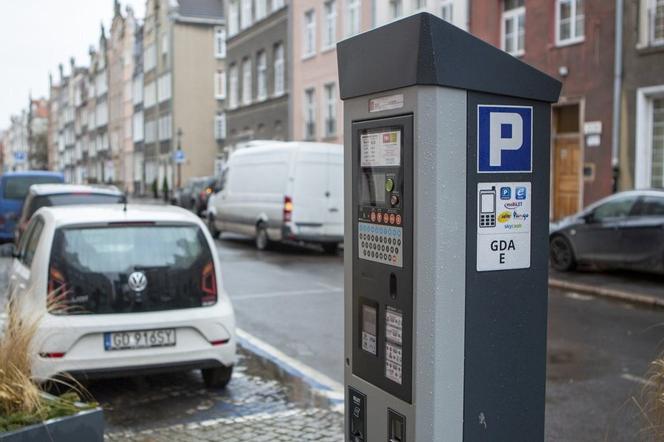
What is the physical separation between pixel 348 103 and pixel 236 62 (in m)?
42.7

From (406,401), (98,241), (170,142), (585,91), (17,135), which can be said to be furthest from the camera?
(17,135)

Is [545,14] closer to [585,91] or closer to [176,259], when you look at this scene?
[585,91]

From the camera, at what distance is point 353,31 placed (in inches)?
1233

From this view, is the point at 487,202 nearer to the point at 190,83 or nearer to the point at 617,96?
the point at 617,96

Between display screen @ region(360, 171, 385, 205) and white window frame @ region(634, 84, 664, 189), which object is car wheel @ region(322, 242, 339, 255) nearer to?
white window frame @ region(634, 84, 664, 189)

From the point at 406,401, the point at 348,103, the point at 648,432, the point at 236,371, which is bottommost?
the point at 236,371

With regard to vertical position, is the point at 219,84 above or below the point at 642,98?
above

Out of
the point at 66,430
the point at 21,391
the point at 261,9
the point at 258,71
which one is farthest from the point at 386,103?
the point at 258,71

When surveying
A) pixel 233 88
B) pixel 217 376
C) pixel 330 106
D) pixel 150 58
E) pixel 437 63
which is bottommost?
pixel 217 376

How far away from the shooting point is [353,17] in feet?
103

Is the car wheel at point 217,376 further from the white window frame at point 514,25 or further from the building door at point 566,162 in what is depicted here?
the white window frame at point 514,25

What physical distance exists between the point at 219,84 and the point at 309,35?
23.2 metres

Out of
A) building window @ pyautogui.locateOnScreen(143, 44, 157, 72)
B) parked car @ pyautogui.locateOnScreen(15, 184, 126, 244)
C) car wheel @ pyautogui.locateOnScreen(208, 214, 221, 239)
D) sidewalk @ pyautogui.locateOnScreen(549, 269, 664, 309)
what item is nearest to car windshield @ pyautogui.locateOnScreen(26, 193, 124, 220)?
parked car @ pyautogui.locateOnScreen(15, 184, 126, 244)

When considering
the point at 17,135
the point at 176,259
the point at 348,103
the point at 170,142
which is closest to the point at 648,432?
the point at 348,103
